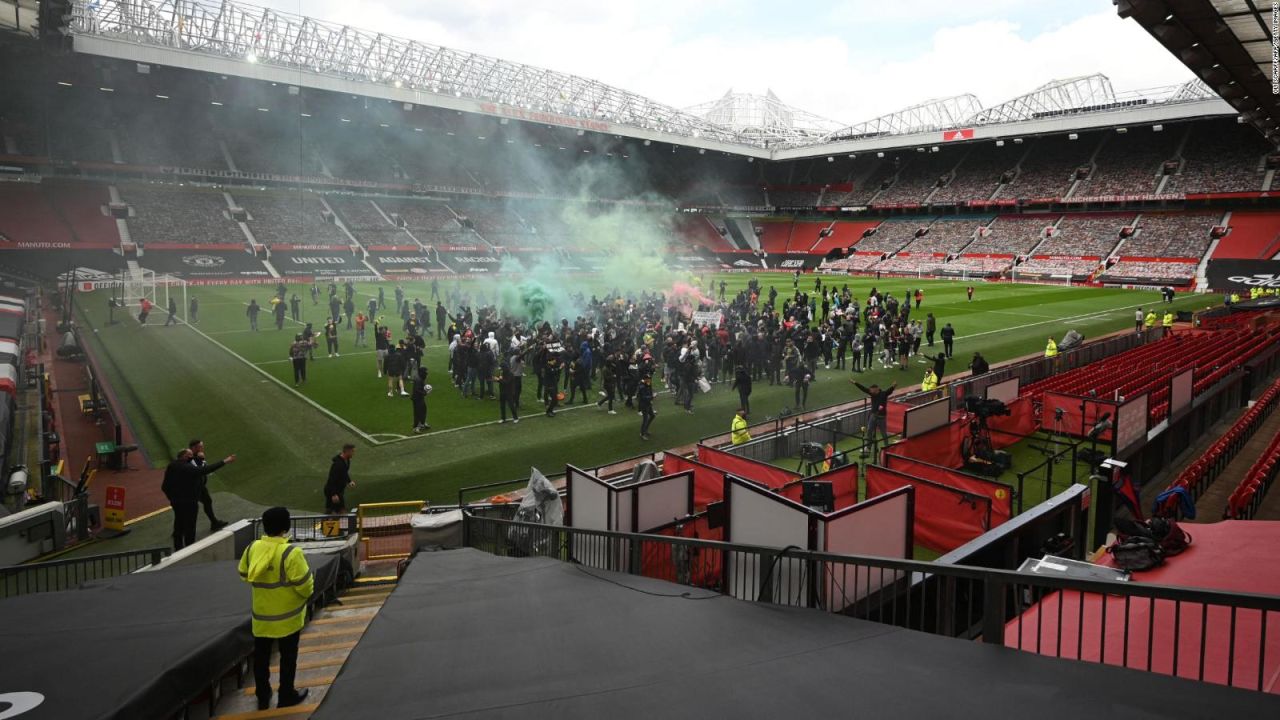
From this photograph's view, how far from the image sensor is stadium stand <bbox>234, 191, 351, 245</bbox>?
48.0 metres

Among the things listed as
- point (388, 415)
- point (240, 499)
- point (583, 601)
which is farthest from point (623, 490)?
point (388, 415)

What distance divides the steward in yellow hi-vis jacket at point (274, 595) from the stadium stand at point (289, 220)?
47475 mm

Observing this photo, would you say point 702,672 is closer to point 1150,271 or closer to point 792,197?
point 1150,271

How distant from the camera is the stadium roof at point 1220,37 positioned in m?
13.0

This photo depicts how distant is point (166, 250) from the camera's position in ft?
140

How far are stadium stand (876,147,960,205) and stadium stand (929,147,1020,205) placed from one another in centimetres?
125

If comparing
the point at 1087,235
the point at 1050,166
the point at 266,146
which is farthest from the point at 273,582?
the point at 1050,166

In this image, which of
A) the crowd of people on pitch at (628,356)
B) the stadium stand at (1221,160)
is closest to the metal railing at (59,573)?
the crowd of people on pitch at (628,356)

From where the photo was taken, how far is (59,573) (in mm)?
7973

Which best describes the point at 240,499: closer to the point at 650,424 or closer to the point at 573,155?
the point at 650,424

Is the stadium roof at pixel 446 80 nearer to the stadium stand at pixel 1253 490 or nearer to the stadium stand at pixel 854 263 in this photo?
the stadium stand at pixel 854 263

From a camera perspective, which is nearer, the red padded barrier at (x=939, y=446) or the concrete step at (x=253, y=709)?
the concrete step at (x=253, y=709)

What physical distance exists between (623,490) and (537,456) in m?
6.60

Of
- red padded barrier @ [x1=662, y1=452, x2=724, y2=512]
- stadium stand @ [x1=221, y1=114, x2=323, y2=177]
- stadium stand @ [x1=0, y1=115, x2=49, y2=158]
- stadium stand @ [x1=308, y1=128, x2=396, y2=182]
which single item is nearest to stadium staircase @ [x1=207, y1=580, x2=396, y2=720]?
red padded barrier @ [x1=662, y1=452, x2=724, y2=512]
